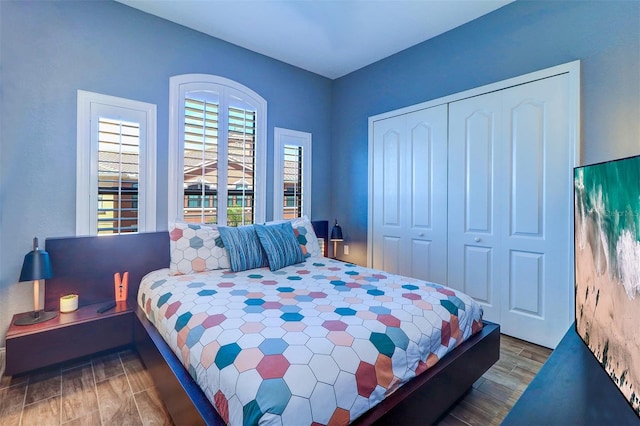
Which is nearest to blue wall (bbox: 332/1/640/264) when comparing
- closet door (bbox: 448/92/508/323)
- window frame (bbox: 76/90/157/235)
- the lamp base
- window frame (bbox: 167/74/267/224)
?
closet door (bbox: 448/92/508/323)

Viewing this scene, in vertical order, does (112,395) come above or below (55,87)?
below

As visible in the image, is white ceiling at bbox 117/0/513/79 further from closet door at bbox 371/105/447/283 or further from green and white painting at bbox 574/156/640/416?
green and white painting at bbox 574/156/640/416

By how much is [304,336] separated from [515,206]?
2.29 m

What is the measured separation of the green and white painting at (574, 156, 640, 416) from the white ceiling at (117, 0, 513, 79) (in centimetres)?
236

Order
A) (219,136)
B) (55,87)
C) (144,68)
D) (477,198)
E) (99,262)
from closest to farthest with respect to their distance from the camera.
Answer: (55,87) → (99,262) → (144,68) → (477,198) → (219,136)

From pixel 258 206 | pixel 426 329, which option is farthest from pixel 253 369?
pixel 258 206

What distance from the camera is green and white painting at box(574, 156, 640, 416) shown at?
0.72 m

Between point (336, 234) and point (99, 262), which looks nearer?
point (99, 262)

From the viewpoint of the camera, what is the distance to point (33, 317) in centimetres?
206

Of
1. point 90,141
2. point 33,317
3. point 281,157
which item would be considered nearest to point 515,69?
point 281,157

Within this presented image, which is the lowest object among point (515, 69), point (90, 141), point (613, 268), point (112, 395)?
point (112, 395)

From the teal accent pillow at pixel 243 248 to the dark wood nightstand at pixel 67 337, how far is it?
0.85m

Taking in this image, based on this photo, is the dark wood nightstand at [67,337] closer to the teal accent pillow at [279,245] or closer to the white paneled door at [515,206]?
the teal accent pillow at [279,245]

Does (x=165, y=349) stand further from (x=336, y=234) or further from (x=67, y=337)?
(x=336, y=234)
